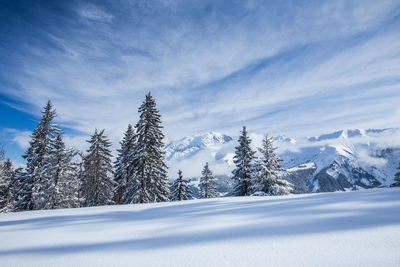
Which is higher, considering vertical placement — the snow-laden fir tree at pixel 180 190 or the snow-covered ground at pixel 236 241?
the snow-covered ground at pixel 236 241

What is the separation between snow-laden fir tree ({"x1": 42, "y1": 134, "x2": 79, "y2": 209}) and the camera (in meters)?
22.5

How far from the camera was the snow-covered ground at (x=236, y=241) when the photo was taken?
2219 millimetres

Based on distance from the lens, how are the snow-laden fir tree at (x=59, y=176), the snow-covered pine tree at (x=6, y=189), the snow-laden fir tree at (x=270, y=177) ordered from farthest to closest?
the snow-covered pine tree at (x=6, y=189), the snow-laden fir tree at (x=59, y=176), the snow-laden fir tree at (x=270, y=177)

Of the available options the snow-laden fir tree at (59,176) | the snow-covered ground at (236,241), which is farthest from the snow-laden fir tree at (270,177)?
the snow-laden fir tree at (59,176)

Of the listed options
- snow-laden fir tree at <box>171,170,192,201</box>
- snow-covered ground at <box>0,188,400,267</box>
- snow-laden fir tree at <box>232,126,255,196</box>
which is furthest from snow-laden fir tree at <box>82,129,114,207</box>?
snow-covered ground at <box>0,188,400,267</box>

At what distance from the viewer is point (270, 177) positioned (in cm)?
2059

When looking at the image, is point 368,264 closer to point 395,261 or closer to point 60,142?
point 395,261

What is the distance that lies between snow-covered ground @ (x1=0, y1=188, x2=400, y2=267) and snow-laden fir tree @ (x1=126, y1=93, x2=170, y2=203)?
15.3 m

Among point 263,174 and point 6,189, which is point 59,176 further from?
point 263,174

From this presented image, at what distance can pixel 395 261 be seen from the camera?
6.34 ft

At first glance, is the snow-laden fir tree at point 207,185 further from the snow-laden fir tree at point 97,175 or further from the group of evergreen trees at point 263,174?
the snow-laden fir tree at point 97,175

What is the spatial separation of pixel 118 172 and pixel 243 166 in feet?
54.5

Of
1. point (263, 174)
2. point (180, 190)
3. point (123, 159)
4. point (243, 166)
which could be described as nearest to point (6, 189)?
point (123, 159)

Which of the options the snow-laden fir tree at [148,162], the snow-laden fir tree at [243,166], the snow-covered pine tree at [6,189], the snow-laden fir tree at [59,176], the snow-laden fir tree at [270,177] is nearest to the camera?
the snow-laden fir tree at [148,162]
